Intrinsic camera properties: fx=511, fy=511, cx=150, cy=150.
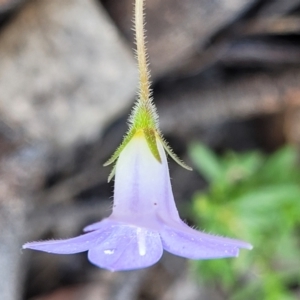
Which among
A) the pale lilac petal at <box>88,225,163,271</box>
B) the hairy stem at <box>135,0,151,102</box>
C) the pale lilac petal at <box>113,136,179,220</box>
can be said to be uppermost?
the hairy stem at <box>135,0,151,102</box>

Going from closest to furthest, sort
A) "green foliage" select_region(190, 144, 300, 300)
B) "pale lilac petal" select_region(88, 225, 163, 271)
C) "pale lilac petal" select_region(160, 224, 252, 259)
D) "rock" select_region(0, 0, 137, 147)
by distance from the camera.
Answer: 1. "pale lilac petal" select_region(160, 224, 252, 259)
2. "pale lilac petal" select_region(88, 225, 163, 271)
3. "rock" select_region(0, 0, 137, 147)
4. "green foliage" select_region(190, 144, 300, 300)

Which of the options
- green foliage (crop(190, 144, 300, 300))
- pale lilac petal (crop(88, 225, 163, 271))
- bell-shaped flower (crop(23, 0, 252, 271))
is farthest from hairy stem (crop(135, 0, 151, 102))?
green foliage (crop(190, 144, 300, 300))

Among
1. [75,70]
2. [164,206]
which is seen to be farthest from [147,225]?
[75,70]

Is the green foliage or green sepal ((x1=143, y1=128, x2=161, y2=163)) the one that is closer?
green sepal ((x1=143, y1=128, x2=161, y2=163))

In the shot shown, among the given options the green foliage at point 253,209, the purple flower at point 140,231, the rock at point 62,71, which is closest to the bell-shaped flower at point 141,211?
the purple flower at point 140,231

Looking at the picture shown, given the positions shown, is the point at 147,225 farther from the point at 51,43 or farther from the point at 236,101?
the point at 236,101

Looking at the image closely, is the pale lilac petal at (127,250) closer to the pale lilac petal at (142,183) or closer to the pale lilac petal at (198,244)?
the pale lilac petal at (198,244)

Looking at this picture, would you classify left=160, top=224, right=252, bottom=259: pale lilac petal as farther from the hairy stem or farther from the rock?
the rock
